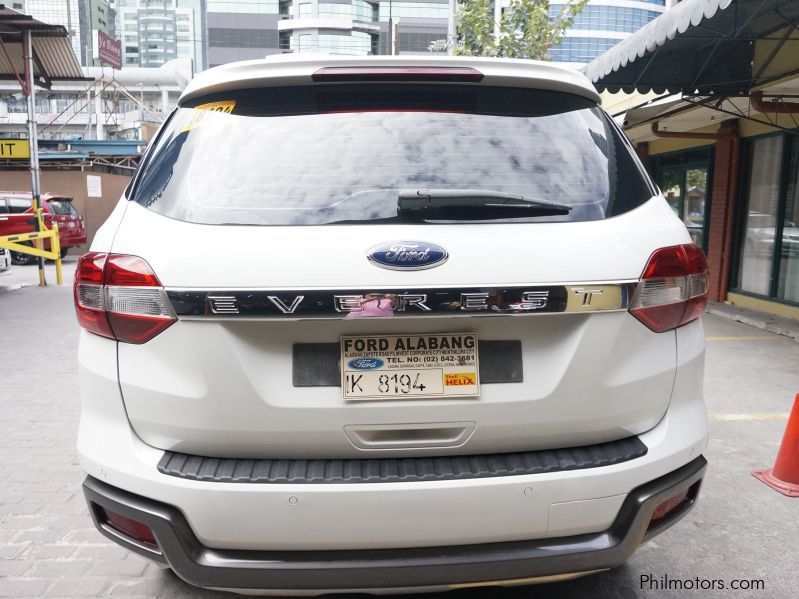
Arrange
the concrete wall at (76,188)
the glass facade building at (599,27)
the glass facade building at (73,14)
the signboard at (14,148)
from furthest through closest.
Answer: the glass facade building at (73,14) → the glass facade building at (599,27) → the concrete wall at (76,188) → the signboard at (14,148)

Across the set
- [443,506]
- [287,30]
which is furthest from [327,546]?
[287,30]

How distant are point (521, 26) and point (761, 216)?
11802mm

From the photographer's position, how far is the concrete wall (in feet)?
74.8

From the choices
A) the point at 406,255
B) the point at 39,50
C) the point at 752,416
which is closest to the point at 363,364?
the point at 406,255

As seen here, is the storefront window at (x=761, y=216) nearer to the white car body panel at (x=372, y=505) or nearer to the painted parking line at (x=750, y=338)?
the painted parking line at (x=750, y=338)

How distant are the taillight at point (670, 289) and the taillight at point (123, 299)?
1.35 metres

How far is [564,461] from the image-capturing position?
1956mm

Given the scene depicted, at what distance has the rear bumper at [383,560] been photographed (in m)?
1.87

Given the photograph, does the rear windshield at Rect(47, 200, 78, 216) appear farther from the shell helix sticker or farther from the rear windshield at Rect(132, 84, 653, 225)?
the rear windshield at Rect(132, 84, 653, 225)

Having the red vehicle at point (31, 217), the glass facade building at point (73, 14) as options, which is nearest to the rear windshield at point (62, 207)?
the red vehicle at point (31, 217)

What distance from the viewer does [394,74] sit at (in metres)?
2.16

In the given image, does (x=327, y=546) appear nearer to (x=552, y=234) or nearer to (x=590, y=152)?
(x=552, y=234)

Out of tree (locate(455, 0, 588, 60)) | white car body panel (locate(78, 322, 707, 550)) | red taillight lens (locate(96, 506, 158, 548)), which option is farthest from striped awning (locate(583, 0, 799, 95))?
tree (locate(455, 0, 588, 60))

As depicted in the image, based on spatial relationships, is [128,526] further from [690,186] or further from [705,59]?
[690,186]
